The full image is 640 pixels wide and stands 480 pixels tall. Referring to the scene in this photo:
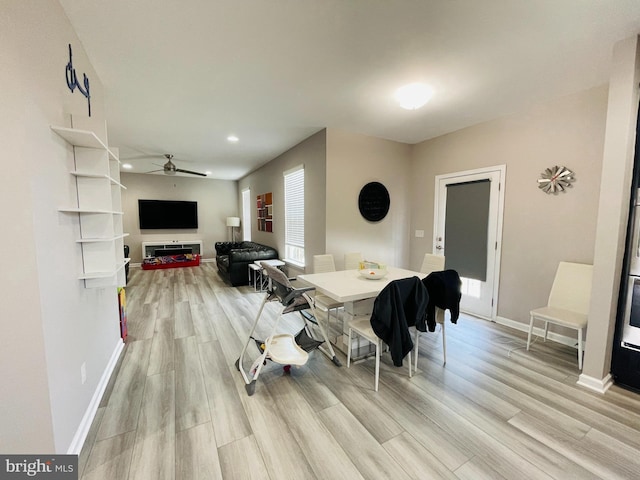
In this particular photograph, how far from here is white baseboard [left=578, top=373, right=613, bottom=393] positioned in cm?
209

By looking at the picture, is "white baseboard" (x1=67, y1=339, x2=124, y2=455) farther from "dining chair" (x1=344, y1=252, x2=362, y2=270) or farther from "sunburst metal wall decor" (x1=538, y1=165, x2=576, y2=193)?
"sunburst metal wall decor" (x1=538, y1=165, x2=576, y2=193)

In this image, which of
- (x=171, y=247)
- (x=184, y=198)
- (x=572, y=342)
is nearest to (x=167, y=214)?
(x=184, y=198)

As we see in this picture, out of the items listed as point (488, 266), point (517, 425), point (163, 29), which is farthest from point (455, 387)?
point (163, 29)

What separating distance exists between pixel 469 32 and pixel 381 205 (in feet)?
8.58

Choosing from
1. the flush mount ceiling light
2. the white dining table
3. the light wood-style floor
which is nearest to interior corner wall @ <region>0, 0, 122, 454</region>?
the light wood-style floor

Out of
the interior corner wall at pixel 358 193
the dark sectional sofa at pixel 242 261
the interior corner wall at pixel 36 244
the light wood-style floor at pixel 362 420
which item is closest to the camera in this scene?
the interior corner wall at pixel 36 244

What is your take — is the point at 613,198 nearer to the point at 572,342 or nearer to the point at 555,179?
the point at 555,179

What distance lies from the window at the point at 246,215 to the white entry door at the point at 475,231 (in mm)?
5424

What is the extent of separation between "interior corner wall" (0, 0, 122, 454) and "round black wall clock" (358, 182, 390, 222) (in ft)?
11.1

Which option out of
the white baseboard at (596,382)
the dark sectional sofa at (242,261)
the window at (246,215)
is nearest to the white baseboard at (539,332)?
the white baseboard at (596,382)

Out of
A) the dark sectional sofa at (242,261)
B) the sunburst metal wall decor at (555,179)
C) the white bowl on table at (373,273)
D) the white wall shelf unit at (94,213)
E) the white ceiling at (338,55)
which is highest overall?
the white ceiling at (338,55)

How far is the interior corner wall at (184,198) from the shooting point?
7.49 metres

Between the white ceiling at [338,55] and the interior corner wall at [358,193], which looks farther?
the interior corner wall at [358,193]

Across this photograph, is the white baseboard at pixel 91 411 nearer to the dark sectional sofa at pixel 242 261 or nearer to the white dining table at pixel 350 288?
the white dining table at pixel 350 288
